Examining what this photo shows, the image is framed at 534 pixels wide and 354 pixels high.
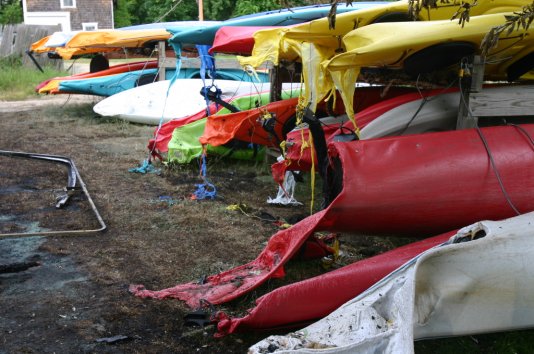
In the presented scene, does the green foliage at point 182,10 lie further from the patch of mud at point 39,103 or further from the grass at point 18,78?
the patch of mud at point 39,103

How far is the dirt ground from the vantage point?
3.19 m

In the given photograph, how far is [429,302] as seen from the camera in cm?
275

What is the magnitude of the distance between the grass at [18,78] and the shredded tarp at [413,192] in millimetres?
13656

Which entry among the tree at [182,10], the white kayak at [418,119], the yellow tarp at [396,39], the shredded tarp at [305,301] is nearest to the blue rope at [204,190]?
the white kayak at [418,119]

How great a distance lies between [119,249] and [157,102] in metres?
6.39

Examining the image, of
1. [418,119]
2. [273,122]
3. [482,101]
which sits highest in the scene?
[482,101]

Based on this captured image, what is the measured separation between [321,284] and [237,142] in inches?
172

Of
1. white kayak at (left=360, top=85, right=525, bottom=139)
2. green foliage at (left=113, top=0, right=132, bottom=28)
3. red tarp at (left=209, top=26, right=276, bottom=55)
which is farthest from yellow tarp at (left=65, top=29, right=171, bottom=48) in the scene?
green foliage at (left=113, top=0, right=132, bottom=28)

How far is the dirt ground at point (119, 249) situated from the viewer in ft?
10.5

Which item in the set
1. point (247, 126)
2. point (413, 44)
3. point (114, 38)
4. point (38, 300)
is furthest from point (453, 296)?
point (114, 38)

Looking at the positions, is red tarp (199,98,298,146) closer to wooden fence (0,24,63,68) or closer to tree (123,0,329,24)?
wooden fence (0,24,63,68)

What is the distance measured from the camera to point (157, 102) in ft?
34.6

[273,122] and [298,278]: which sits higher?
[273,122]

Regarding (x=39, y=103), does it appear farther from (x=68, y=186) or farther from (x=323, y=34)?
(x=323, y=34)
